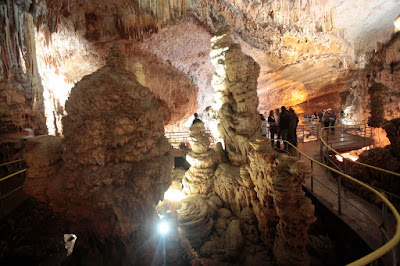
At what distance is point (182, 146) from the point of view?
8.47 meters

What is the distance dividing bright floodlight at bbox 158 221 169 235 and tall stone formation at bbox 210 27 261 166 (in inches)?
108

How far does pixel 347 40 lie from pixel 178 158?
9.47 meters

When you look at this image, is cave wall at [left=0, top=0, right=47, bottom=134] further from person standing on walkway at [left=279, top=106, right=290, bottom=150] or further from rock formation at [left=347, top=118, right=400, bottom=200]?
rock formation at [left=347, top=118, right=400, bottom=200]

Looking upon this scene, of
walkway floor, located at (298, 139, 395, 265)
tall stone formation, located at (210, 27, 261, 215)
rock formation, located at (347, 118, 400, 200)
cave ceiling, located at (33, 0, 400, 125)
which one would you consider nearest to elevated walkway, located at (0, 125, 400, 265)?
walkway floor, located at (298, 139, 395, 265)

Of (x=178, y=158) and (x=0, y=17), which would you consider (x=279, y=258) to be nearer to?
Answer: (x=178, y=158)

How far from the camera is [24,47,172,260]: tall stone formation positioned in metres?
2.98

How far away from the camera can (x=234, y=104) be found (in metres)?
5.95

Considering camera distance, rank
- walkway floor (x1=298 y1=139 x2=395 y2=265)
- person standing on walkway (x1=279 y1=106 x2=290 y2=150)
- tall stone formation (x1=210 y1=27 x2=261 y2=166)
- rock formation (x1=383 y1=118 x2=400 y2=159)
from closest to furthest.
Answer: walkway floor (x1=298 y1=139 x2=395 y2=265)
rock formation (x1=383 y1=118 x2=400 y2=159)
tall stone formation (x1=210 y1=27 x2=261 y2=166)
person standing on walkway (x1=279 y1=106 x2=290 y2=150)

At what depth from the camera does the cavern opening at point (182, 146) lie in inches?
122

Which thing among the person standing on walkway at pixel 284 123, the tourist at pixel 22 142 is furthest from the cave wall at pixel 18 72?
the person standing on walkway at pixel 284 123

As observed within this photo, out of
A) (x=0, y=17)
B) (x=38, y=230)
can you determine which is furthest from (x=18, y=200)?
(x=0, y=17)

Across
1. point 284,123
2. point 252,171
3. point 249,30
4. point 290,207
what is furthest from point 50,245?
point 249,30

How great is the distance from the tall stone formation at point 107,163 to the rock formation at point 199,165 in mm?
2038

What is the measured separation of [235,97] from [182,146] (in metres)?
3.61
